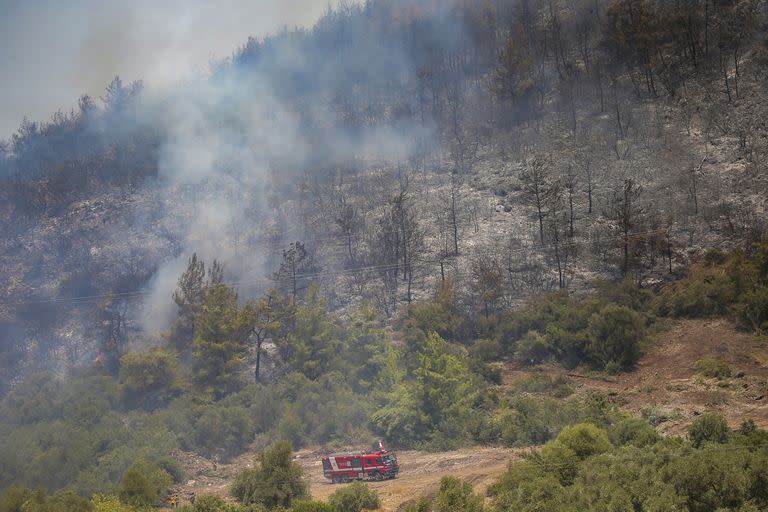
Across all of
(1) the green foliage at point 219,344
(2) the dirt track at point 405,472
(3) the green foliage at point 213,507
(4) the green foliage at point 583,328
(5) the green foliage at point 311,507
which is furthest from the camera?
(1) the green foliage at point 219,344

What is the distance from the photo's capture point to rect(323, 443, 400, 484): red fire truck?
31719mm

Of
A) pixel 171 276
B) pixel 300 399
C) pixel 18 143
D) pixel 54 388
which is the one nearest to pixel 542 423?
pixel 300 399

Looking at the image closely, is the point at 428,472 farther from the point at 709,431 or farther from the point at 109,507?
the point at 109,507

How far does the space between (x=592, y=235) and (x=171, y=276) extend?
4250 cm

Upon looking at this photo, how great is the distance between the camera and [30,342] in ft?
223

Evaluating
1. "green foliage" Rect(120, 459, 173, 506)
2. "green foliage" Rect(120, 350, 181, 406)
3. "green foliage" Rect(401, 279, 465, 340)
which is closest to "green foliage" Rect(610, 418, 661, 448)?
"green foliage" Rect(120, 459, 173, 506)

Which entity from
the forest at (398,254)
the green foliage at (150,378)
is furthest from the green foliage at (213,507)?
the green foliage at (150,378)

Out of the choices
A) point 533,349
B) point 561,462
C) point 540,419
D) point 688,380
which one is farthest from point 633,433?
point 533,349

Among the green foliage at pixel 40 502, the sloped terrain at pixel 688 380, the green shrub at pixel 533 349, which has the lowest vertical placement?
the green foliage at pixel 40 502

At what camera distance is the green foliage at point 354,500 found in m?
24.8

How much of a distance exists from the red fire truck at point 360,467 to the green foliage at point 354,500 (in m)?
5.35

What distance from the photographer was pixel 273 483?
27.1m

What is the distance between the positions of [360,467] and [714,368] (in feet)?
65.4

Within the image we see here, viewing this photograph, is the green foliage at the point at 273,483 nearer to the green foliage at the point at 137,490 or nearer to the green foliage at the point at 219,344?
the green foliage at the point at 137,490
